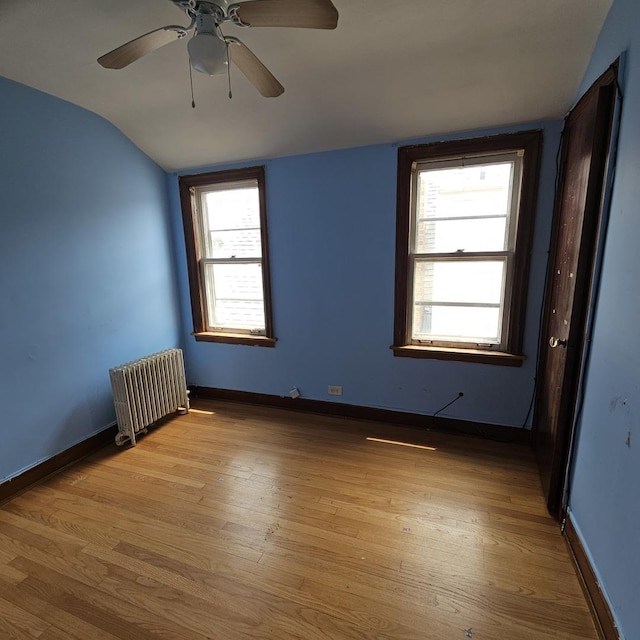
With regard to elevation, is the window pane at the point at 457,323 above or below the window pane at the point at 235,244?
below

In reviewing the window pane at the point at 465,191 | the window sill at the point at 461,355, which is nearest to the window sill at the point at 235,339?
the window sill at the point at 461,355

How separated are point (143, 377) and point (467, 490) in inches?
98.2

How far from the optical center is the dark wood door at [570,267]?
1516 mm

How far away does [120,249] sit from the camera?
Result: 276 centimetres

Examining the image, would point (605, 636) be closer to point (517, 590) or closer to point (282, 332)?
point (517, 590)

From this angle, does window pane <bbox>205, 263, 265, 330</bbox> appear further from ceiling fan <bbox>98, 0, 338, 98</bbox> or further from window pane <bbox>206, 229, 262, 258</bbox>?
ceiling fan <bbox>98, 0, 338, 98</bbox>

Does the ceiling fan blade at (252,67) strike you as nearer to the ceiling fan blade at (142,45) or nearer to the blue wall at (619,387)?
the ceiling fan blade at (142,45)

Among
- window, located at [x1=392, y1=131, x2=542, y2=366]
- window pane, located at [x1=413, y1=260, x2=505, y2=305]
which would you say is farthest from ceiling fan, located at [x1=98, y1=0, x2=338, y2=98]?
window pane, located at [x1=413, y1=260, x2=505, y2=305]

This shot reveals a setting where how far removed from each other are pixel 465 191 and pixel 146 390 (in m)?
2.91

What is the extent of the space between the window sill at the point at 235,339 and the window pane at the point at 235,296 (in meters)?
0.10

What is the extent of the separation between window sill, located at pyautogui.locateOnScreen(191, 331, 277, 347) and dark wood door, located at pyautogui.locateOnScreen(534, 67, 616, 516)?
2.15 m

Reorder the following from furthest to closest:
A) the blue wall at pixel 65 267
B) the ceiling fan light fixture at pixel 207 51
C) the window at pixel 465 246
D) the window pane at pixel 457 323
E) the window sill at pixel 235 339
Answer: the window sill at pixel 235 339, the window pane at pixel 457 323, the window at pixel 465 246, the blue wall at pixel 65 267, the ceiling fan light fixture at pixel 207 51

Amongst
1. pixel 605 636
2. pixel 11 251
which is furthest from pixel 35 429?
pixel 605 636

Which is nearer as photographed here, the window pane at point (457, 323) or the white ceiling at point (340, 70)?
the white ceiling at point (340, 70)
